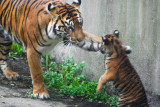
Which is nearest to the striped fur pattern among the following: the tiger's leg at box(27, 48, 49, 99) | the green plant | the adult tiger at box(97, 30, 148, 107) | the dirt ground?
the tiger's leg at box(27, 48, 49, 99)

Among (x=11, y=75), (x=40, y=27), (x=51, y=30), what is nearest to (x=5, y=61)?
(x=11, y=75)

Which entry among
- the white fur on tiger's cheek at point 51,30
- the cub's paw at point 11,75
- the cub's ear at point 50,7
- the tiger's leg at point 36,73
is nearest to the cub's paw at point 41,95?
the tiger's leg at point 36,73

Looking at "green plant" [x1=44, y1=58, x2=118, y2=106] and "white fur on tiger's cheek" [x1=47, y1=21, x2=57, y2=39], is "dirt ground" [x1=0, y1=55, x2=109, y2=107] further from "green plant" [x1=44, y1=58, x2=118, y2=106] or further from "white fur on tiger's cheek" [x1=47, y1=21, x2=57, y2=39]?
"white fur on tiger's cheek" [x1=47, y1=21, x2=57, y2=39]

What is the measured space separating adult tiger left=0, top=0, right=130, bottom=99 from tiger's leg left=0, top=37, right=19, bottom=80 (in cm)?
52

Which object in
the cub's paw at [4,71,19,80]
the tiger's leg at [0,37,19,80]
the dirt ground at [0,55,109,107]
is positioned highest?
the tiger's leg at [0,37,19,80]

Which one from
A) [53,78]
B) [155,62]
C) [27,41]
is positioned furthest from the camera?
[53,78]

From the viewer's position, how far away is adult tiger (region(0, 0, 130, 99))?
15.6ft

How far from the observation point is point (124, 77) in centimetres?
430

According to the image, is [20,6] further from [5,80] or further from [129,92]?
[129,92]

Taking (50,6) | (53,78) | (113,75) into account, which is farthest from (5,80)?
(113,75)

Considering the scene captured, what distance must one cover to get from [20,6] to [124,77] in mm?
2426

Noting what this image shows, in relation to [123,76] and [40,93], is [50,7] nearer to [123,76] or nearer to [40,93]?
[40,93]

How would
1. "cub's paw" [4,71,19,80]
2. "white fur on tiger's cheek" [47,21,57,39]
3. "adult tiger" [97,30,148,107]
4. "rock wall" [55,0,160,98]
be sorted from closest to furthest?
"adult tiger" [97,30,148,107]
"rock wall" [55,0,160,98]
"white fur on tiger's cheek" [47,21,57,39]
"cub's paw" [4,71,19,80]

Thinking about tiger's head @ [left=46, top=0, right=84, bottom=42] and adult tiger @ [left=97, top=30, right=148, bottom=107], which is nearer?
adult tiger @ [left=97, top=30, right=148, bottom=107]
